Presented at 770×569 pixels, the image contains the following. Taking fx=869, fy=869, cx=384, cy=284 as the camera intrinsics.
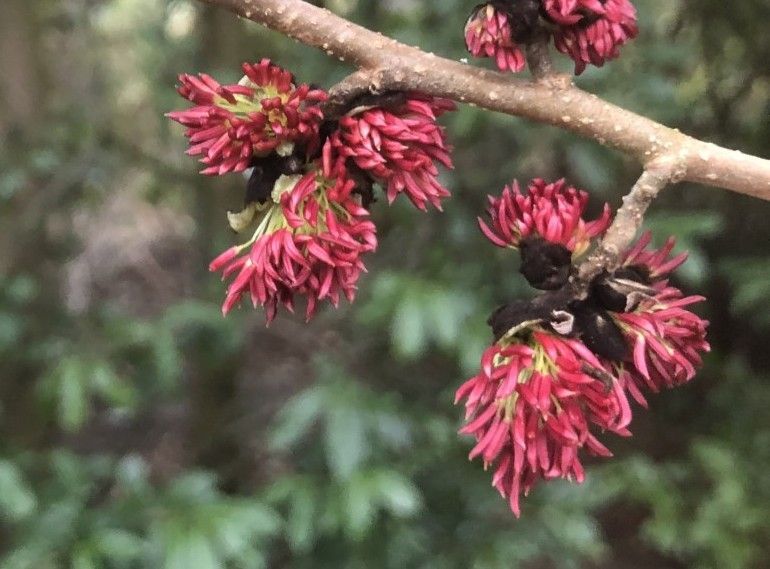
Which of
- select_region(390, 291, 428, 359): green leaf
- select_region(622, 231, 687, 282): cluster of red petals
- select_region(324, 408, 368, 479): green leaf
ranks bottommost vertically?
select_region(324, 408, 368, 479): green leaf

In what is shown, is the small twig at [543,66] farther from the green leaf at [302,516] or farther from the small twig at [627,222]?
the green leaf at [302,516]

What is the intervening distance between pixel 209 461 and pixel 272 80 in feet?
4.51

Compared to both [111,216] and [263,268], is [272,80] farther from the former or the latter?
[111,216]

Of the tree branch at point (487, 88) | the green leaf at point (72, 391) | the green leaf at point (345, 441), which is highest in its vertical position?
the tree branch at point (487, 88)

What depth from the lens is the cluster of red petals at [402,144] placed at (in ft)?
1.54

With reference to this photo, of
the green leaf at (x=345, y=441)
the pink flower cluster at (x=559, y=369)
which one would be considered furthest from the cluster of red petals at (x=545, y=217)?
the green leaf at (x=345, y=441)

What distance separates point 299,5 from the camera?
1.62 feet

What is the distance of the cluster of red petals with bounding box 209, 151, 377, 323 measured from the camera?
47cm

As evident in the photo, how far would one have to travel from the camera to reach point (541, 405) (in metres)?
0.45

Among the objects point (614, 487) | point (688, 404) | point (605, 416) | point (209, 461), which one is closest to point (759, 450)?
point (614, 487)

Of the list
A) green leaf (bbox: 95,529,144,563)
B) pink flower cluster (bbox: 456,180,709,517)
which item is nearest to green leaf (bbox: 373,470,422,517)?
green leaf (bbox: 95,529,144,563)

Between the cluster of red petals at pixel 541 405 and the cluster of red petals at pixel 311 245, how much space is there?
92 mm

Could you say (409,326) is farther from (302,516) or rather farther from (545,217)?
(545,217)

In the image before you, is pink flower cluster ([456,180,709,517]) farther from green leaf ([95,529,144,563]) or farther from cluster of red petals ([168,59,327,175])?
green leaf ([95,529,144,563])
